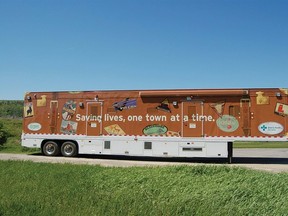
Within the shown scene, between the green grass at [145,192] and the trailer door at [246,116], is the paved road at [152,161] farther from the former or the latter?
the green grass at [145,192]

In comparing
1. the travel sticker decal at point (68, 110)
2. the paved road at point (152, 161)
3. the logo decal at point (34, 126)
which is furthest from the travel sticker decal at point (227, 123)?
the logo decal at point (34, 126)

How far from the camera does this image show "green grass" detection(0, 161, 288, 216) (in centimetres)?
688

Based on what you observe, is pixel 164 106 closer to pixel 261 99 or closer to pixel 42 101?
pixel 261 99

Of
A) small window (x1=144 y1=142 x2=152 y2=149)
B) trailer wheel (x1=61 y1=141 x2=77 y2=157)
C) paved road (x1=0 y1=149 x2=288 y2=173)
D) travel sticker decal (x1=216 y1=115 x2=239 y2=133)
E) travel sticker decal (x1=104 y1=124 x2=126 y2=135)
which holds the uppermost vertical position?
travel sticker decal (x1=216 y1=115 x2=239 y2=133)

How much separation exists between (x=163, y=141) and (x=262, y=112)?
4783 mm

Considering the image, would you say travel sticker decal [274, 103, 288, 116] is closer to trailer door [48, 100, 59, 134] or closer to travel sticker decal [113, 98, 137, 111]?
travel sticker decal [113, 98, 137, 111]

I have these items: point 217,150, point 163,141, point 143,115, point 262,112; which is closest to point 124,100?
point 143,115

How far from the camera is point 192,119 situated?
17.5 meters

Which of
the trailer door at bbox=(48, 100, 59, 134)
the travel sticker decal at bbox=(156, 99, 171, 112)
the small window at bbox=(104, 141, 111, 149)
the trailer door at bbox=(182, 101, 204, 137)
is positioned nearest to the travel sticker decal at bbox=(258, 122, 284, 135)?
the trailer door at bbox=(182, 101, 204, 137)

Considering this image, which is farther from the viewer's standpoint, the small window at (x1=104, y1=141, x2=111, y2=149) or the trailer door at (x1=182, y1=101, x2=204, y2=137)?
the small window at (x1=104, y1=141, x2=111, y2=149)

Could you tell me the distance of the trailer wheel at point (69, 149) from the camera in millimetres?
19062

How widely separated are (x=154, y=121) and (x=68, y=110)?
15.4 ft

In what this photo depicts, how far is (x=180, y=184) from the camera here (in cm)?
875

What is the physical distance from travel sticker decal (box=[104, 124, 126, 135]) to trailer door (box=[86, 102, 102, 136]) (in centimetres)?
43
